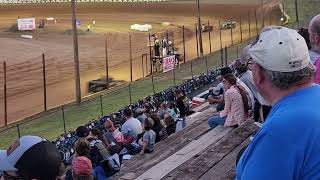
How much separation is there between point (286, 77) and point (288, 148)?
1.15 ft

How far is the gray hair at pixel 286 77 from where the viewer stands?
2422 mm

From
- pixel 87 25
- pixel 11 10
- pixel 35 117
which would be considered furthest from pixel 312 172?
pixel 11 10

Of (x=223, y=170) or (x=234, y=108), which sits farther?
(x=234, y=108)

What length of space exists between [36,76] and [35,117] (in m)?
11.1

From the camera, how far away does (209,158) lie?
570cm

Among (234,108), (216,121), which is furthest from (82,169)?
(216,121)

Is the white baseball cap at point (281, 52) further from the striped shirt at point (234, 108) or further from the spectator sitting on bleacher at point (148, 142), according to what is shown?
the spectator sitting on bleacher at point (148, 142)

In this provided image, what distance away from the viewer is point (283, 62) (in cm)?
241

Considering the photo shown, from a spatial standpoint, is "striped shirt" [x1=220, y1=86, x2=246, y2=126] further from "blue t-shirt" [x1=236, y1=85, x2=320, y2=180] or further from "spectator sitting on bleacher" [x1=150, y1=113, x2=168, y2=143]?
"blue t-shirt" [x1=236, y1=85, x2=320, y2=180]

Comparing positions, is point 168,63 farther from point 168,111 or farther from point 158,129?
point 158,129

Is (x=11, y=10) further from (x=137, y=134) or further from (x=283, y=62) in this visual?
(x=283, y=62)

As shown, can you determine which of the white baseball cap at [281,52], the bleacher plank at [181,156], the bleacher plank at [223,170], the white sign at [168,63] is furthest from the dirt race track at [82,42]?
the white baseball cap at [281,52]

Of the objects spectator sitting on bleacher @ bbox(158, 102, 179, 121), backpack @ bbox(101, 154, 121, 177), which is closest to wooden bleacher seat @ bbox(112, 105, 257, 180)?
backpack @ bbox(101, 154, 121, 177)

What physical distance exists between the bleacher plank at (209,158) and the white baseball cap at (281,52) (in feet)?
9.07
